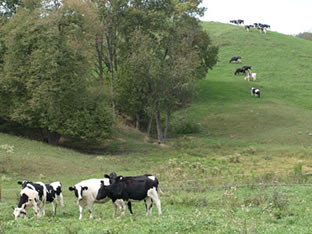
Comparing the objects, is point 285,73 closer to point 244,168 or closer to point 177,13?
point 177,13

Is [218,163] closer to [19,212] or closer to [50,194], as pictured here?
[50,194]

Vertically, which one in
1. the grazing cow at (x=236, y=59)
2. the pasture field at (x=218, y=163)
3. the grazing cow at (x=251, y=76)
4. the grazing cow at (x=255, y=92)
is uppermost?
the grazing cow at (x=236, y=59)

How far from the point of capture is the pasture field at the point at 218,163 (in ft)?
43.6

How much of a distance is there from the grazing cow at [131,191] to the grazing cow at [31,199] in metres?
2.21

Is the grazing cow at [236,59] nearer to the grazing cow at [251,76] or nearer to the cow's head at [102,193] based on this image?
the grazing cow at [251,76]

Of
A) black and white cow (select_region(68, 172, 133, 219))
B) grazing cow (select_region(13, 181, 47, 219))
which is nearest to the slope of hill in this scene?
black and white cow (select_region(68, 172, 133, 219))

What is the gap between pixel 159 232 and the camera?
37.9ft

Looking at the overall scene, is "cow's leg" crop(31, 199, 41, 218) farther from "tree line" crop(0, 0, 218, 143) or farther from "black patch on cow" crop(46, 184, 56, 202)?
"tree line" crop(0, 0, 218, 143)

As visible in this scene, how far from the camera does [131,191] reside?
16.7 metres

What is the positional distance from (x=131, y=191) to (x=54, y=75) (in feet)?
85.4

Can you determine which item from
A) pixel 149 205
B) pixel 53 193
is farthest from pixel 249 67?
pixel 149 205

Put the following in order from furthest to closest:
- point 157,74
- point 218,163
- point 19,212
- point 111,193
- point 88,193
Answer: point 157,74 → point 218,163 → point 88,193 → point 111,193 → point 19,212

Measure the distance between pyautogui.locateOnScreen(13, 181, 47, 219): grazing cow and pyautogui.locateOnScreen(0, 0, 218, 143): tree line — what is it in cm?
2285

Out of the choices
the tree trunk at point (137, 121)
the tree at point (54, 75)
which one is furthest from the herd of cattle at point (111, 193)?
the tree trunk at point (137, 121)
